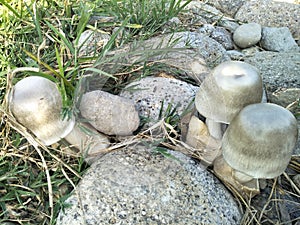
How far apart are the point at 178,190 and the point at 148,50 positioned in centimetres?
65

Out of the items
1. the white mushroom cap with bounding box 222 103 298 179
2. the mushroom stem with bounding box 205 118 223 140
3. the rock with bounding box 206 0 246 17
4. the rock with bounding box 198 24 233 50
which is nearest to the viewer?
the white mushroom cap with bounding box 222 103 298 179

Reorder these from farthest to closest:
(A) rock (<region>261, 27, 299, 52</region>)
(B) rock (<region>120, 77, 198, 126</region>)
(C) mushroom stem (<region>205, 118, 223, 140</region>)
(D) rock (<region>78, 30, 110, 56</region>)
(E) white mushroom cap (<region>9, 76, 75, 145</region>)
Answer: (A) rock (<region>261, 27, 299, 52</region>) → (D) rock (<region>78, 30, 110, 56</region>) → (B) rock (<region>120, 77, 198, 126</region>) → (C) mushroom stem (<region>205, 118, 223, 140</region>) → (E) white mushroom cap (<region>9, 76, 75, 145</region>)

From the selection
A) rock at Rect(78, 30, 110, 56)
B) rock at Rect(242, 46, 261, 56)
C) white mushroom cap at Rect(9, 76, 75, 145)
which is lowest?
rock at Rect(242, 46, 261, 56)

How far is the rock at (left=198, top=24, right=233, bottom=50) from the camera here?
225cm

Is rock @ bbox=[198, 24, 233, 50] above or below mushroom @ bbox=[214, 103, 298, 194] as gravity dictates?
below

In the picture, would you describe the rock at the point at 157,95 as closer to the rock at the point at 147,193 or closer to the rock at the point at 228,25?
the rock at the point at 147,193

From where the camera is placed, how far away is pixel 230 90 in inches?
47.1

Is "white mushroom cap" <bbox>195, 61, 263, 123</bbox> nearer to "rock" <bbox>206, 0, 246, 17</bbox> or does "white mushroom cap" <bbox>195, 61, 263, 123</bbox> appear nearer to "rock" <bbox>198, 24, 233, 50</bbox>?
"rock" <bbox>198, 24, 233, 50</bbox>

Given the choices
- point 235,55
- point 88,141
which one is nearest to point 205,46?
point 235,55

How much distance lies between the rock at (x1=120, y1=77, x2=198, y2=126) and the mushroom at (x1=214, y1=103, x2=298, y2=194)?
35 cm

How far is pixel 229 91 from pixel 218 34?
45.3 inches

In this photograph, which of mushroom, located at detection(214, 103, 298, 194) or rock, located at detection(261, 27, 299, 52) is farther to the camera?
rock, located at detection(261, 27, 299, 52)

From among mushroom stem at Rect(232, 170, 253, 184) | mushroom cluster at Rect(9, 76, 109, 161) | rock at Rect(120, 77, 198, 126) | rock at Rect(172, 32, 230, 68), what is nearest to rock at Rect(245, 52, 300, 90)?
rock at Rect(172, 32, 230, 68)

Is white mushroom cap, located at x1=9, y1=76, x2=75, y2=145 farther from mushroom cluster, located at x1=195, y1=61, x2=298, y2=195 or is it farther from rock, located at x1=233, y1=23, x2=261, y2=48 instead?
rock, located at x1=233, y1=23, x2=261, y2=48
